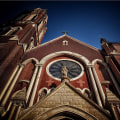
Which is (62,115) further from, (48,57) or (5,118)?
(48,57)

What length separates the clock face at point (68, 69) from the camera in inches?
327

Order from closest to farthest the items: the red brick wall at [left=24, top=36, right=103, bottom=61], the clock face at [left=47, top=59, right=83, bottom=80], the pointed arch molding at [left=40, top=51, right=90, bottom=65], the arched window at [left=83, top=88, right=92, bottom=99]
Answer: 1. the arched window at [left=83, top=88, right=92, bottom=99]
2. the clock face at [left=47, top=59, right=83, bottom=80]
3. the pointed arch molding at [left=40, top=51, right=90, bottom=65]
4. the red brick wall at [left=24, top=36, right=103, bottom=61]

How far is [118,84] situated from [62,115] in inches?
180

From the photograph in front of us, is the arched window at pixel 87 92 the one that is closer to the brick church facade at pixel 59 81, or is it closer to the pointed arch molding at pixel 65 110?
the brick church facade at pixel 59 81

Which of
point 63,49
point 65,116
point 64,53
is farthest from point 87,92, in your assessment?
point 63,49

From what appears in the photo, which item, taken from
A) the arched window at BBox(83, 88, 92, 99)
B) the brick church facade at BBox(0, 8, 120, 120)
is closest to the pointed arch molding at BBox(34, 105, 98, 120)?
the brick church facade at BBox(0, 8, 120, 120)

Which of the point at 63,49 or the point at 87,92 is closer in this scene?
the point at 87,92

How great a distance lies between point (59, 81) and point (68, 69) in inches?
66.9

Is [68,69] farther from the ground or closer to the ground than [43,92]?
farther from the ground

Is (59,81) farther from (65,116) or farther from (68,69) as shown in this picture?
(65,116)

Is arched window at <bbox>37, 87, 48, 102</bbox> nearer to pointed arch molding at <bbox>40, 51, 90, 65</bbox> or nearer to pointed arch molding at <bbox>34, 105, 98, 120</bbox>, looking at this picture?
pointed arch molding at <bbox>40, 51, 90, 65</bbox>

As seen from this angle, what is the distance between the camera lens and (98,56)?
9.73 meters

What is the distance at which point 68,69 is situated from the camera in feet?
29.5

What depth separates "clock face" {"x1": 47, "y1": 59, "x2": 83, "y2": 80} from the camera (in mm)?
8304
